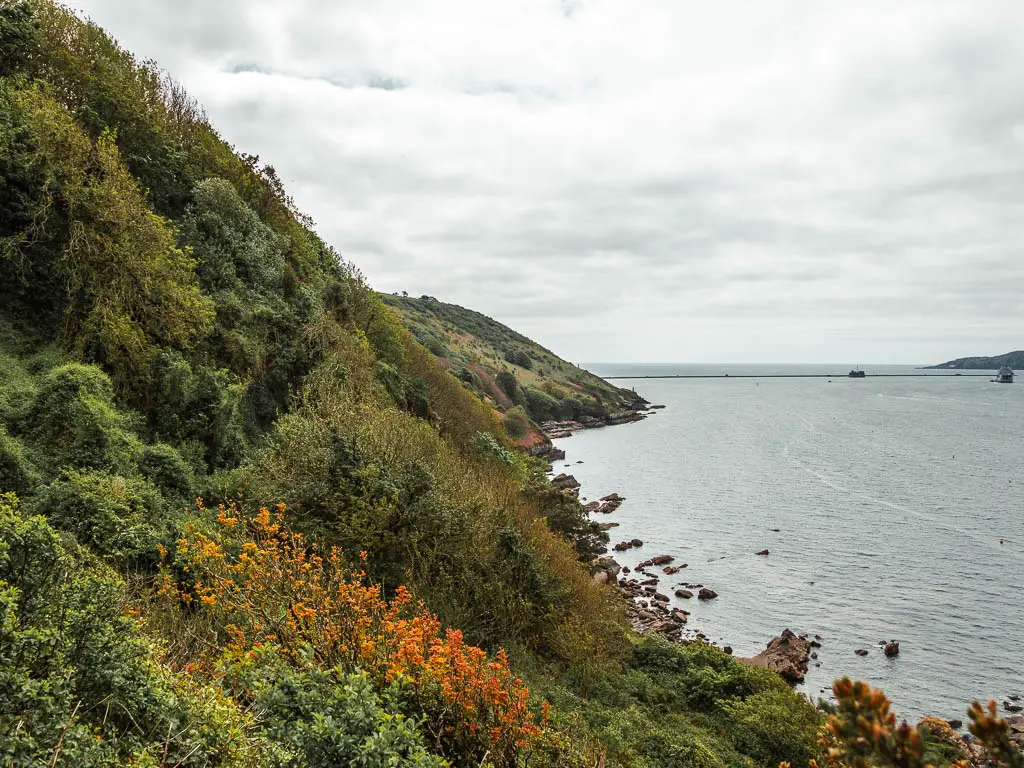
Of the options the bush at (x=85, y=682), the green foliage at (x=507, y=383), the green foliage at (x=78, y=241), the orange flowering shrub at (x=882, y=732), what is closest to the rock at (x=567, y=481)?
the green foliage at (x=507, y=383)

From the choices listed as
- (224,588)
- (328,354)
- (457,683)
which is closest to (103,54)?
(328,354)

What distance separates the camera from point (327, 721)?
5.96 meters

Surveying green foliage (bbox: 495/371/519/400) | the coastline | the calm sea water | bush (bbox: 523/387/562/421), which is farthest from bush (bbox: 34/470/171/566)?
bush (bbox: 523/387/562/421)

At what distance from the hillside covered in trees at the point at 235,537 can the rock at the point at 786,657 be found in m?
5.79

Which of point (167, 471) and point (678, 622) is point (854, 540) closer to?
point (678, 622)

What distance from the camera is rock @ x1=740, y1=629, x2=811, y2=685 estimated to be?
79.0 ft

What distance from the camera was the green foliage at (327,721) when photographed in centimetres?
592

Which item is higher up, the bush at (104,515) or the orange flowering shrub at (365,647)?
the bush at (104,515)

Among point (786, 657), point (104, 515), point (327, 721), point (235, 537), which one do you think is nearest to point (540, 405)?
point (786, 657)

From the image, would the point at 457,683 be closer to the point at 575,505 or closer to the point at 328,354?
the point at 328,354

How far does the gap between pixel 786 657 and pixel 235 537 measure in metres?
24.1

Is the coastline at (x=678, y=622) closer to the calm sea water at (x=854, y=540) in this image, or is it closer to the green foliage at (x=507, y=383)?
the calm sea water at (x=854, y=540)

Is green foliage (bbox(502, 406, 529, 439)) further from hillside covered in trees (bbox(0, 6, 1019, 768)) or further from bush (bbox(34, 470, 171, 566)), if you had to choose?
bush (bbox(34, 470, 171, 566))

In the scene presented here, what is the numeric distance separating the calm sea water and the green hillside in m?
15.1
